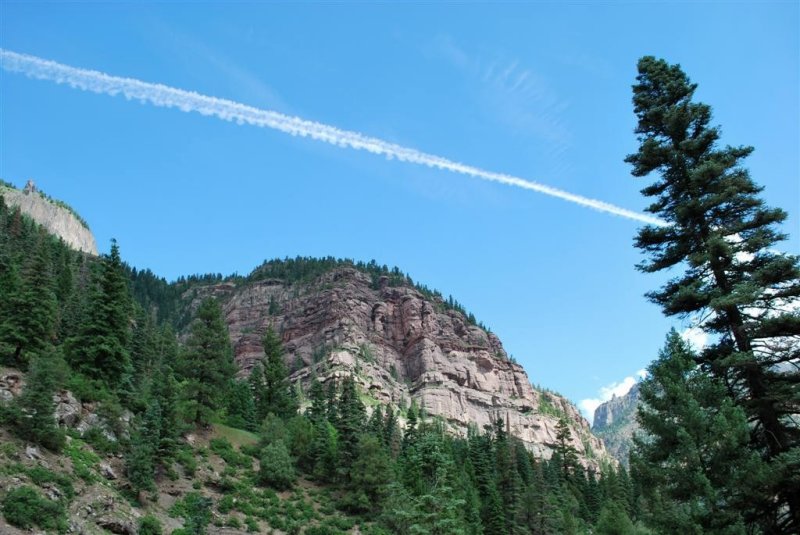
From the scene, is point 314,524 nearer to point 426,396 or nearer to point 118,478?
point 118,478

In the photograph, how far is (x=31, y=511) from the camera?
22.3m

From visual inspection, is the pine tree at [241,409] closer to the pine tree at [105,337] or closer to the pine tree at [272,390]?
the pine tree at [272,390]

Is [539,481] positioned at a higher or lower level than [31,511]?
higher

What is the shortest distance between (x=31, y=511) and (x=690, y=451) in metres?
23.9

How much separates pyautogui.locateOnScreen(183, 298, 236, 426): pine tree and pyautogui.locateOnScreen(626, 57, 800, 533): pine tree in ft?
134

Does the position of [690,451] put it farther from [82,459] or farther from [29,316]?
[29,316]

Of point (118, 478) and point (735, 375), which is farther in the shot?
point (118, 478)

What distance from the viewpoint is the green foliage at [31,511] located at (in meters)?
21.8

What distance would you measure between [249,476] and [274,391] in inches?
1091

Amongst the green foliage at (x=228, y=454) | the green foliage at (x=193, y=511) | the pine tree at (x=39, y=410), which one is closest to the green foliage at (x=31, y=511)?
the green foliage at (x=193, y=511)

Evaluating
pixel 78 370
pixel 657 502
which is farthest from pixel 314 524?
pixel 657 502

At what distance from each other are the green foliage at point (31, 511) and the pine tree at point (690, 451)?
22.4 metres

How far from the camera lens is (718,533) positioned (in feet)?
45.9

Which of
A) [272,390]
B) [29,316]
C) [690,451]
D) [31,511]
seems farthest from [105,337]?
[690,451]
